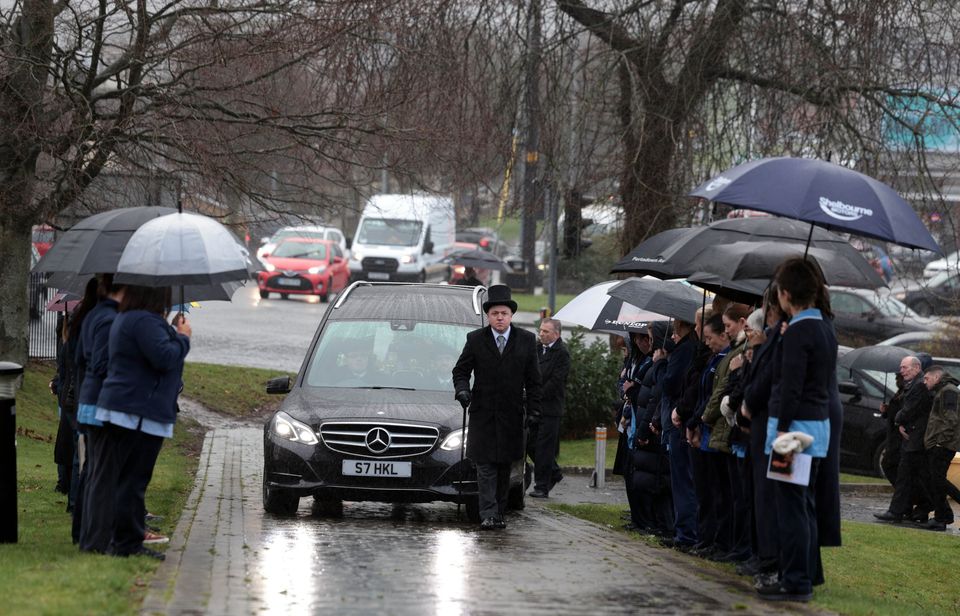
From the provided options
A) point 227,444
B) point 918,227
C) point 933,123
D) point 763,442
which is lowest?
point 227,444

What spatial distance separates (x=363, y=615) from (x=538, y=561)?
228 centimetres

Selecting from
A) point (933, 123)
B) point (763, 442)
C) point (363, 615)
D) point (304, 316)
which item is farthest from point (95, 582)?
point (304, 316)

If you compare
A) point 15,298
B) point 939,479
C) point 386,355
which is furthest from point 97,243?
point 15,298

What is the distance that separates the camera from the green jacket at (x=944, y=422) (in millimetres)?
15195

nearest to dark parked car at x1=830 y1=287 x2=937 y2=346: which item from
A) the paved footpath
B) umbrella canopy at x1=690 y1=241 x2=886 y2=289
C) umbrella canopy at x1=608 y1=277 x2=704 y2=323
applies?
umbrella canopy at x1=608 y1=277 x2=704 y2=323

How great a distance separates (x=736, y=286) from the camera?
9828 millimetres

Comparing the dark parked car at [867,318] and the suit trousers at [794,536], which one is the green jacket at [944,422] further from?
the dark parked car at [867,318]

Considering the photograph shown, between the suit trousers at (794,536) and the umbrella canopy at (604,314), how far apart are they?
4500 mm

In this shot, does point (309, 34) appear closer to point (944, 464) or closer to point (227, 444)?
point (227, 444)

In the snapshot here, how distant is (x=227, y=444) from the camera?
17.7m

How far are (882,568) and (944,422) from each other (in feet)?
13.4

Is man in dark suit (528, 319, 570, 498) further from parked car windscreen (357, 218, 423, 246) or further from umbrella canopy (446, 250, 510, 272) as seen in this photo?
parked car windscreen (357, 218, 423, 246)

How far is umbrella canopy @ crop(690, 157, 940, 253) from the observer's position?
8.22 m

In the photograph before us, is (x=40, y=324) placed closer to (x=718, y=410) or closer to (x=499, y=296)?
(x=499, y=296)
